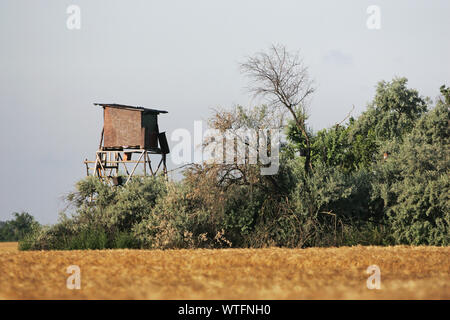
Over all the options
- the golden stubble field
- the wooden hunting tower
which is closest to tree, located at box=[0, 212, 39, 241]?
the wooden hunting tower

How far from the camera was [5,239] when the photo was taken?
42969mm

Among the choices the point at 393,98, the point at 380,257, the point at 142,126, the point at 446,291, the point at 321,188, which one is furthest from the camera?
the point at 393,98

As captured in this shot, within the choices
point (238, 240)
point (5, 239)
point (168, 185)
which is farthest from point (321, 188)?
point (5, 239)

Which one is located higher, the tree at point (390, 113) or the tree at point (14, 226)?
the tree at point (390, 113)

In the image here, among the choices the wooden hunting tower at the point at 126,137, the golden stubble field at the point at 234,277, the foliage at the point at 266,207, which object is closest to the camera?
the golden stubble field at the point at 234,277

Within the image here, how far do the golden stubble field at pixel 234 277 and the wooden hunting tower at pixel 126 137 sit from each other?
19958 millimetres

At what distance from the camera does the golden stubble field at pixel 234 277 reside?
264 inches

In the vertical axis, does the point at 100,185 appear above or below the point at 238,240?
above

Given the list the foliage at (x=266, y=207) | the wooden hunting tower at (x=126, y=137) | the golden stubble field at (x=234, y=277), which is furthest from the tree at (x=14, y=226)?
the golden stubble field at (x=234, y=277)

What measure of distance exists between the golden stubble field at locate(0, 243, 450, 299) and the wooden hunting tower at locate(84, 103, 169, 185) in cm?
1996

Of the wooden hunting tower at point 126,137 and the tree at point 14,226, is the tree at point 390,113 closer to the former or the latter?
the wooden hunting tower at point 126,137

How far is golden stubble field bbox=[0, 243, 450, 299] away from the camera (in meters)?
6.70
